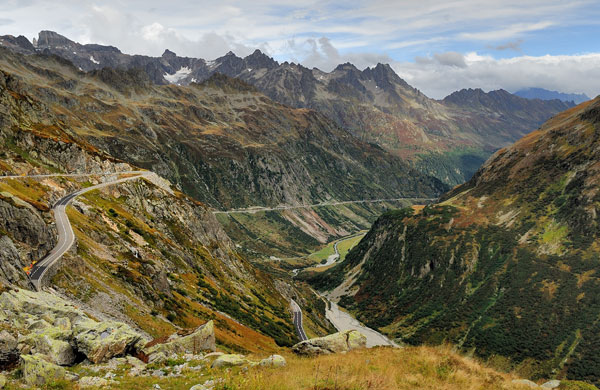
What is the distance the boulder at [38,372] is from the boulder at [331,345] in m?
18.3

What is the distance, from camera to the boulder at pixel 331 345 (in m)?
31.6

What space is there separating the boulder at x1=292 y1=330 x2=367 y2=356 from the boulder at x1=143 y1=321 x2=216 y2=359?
7.93 meters

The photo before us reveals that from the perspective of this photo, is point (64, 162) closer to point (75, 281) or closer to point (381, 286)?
point (75, 281)

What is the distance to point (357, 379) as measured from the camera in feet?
60.6

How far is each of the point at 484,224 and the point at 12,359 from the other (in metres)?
183

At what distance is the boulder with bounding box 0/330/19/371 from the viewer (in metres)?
21.5

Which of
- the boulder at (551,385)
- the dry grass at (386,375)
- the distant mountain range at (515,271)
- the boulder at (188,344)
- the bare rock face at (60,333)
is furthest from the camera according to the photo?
the distant mountain range at (515,271)

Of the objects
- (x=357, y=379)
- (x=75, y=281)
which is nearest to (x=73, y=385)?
Answer: (x=357, y=379)

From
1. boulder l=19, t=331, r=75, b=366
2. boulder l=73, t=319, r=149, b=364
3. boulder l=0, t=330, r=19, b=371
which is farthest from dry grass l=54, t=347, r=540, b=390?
boulder l=0, t=330, r=19, b=371

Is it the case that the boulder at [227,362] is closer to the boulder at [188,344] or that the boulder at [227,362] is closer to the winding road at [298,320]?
the boulder at [188,344]

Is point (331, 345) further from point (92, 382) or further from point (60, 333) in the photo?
point (60, 333)

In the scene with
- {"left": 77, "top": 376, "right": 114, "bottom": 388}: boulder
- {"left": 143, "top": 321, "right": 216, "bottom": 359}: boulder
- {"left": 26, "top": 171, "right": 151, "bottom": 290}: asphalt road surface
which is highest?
{"left": 26, "top": 171, "right": 151, "bottom": 290}: asphalt road surface

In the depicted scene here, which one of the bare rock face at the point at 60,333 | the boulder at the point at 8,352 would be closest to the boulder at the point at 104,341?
the bare rock face at the point at 60,333

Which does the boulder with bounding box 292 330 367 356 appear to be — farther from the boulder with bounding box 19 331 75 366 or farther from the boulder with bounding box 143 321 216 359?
the boulder with bounding box 19 331 75 366
